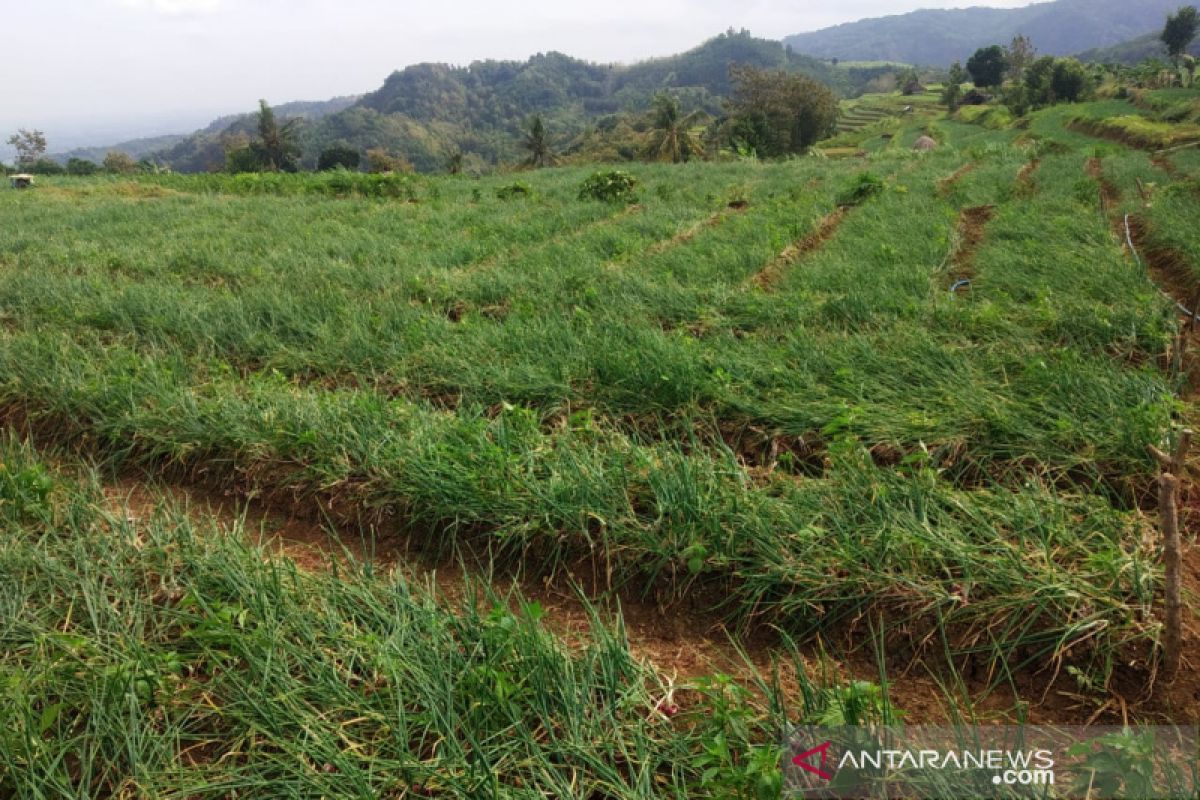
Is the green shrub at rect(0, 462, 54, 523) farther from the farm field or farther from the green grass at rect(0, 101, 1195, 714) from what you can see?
the green grass at rect(0, 101, 1195, 714)

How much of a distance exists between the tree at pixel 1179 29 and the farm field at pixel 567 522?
5874cm

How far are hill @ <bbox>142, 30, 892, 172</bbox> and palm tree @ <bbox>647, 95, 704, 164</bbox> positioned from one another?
61122mm

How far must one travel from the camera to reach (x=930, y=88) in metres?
74.5

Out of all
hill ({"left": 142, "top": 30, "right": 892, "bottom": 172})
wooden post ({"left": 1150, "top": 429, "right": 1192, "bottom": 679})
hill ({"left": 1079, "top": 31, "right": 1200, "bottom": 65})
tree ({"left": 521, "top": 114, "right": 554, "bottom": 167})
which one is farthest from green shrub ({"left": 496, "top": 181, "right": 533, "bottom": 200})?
hill ({"left": 1079, "top": 31, "right": 1200, "bottom": 65})

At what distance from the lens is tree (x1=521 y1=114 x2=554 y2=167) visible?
120 ft

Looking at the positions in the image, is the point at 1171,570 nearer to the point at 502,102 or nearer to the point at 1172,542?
the point at 1172,542

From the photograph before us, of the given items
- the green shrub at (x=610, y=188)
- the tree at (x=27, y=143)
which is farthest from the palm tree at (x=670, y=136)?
the tree at (x=27, y=143)

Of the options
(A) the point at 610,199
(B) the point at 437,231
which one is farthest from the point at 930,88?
(B) the point at 437,231

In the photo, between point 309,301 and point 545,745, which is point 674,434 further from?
point 309,301

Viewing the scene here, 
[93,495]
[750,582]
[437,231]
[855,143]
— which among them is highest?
[855,143]

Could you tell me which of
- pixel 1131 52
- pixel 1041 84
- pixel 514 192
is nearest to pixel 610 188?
pixel 514 192

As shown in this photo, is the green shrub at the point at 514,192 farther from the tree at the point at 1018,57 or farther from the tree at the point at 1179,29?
the tree at the point at 1018,57

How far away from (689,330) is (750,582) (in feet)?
10.1

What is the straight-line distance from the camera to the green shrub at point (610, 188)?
13.0 meters
